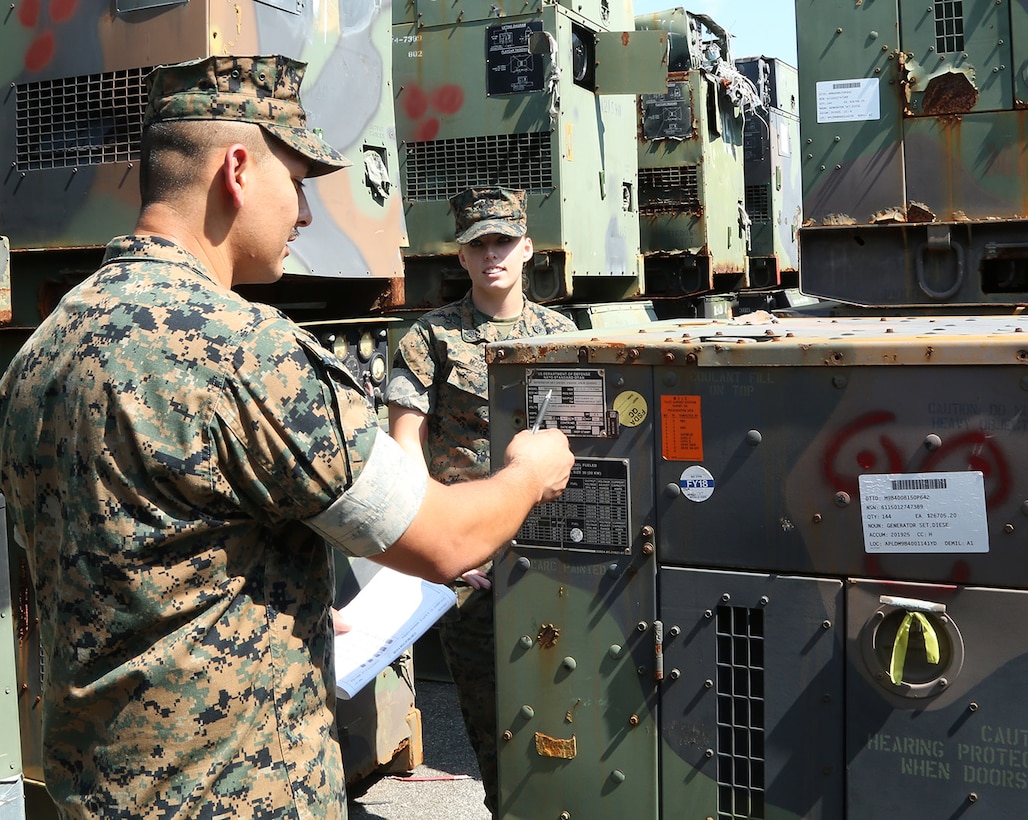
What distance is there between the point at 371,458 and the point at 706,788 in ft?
3.62

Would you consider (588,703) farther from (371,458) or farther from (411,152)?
(411,152)

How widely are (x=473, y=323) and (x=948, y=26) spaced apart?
81.4 inches

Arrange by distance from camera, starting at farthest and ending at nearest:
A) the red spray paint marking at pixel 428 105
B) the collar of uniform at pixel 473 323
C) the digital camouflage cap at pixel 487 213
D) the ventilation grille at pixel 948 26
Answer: the red spray paint marking at pixel 428 105 < the ventilation grille at pixel 948 26 < the digital camouflage cap at pixel 487 213 < the collar of uniform at pixel 473 323

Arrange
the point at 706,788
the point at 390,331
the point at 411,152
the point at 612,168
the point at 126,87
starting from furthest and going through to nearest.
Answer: the point at 612,168, the point at 411,152, the point at 390,331, the point at 126,87, the point at 706,788

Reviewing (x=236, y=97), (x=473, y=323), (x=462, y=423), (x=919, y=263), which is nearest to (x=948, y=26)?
(x=919, y=263)

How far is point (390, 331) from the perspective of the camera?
6352mm

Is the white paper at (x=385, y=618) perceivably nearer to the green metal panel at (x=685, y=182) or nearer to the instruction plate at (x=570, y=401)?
the instruction plate at (x=570, y=401)

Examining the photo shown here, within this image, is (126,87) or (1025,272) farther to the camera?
(1025,272)

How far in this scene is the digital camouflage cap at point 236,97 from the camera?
206cm

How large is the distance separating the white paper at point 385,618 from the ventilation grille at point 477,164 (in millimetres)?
3472

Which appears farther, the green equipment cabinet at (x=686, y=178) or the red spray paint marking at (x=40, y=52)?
the green equipment cabinet at (x=686, y=178)

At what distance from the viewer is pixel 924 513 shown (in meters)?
2.30

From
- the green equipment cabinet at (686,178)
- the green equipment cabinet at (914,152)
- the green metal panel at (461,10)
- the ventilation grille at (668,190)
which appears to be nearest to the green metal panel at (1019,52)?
the green equipment cabinet at (914,152)

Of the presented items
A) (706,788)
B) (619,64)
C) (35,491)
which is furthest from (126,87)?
(619,64)
